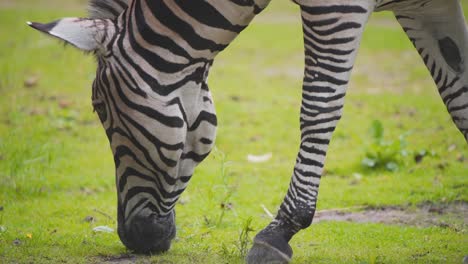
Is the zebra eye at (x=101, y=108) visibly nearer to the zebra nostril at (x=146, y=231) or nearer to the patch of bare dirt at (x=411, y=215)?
the zebra nostril at (x=146, y=231)

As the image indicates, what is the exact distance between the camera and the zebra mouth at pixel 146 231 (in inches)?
204

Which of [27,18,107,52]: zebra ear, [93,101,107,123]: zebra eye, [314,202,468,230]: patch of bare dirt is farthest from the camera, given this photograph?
[314,202,468,230]: patch of bare dirt

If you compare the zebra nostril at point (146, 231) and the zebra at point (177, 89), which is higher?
the zebra at point (177, 89)

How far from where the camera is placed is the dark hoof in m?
4.92

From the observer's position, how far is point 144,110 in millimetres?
5016

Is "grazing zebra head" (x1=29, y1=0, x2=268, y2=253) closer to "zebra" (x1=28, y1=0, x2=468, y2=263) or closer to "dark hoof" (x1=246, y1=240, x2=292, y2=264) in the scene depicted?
"zebra" (x1=28, y1=0, x2=468, y2=263)

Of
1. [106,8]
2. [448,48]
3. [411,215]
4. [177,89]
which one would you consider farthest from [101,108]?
[411,215]

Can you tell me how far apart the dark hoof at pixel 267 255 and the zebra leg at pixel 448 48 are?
5.77 ft

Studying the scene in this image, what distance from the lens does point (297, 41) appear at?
58.4 feet

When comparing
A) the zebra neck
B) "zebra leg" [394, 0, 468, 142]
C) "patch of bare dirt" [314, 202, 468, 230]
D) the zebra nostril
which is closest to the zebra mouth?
the zebra nostril

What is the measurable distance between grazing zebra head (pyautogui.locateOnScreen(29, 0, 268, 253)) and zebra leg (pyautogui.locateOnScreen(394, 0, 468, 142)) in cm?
137

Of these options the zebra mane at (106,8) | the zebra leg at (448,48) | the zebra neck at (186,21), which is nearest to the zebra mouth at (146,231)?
the zebra neck at (186,21)

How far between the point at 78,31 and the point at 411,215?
3.90 metres

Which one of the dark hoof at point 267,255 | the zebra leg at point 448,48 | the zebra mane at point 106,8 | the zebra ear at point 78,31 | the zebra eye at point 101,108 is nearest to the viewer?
the zebra ear at point 78,31
